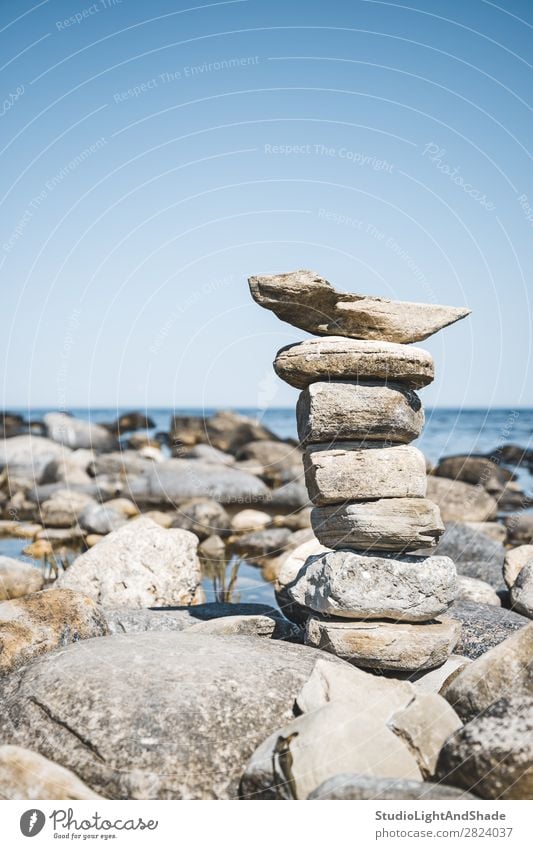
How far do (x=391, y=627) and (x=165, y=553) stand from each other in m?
4.31

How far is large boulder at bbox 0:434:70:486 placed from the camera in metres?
27.8

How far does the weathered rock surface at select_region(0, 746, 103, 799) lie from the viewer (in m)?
5.04

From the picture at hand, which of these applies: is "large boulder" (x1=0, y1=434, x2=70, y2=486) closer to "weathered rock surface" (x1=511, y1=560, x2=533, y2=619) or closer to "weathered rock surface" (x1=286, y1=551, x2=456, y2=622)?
"weathered rock surface" (x1=511, y1=560, x2=533, y2=619)

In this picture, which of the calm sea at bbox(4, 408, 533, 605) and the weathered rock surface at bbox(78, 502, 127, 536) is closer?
→ the calm sea at bbox(4, 408, 533, 605)

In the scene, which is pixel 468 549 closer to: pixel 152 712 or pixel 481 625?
pixel 481 625

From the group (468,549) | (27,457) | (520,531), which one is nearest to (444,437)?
(27,457)

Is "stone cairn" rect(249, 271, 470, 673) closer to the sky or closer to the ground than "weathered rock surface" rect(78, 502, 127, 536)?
closer to the sky

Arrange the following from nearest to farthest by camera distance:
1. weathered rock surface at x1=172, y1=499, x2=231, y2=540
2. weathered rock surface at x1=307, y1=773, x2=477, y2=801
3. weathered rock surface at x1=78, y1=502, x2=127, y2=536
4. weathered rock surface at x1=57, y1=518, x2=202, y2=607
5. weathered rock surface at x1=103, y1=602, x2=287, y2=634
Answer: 1. weathered rock surface at x1=307, y1=773, x2=477, y2=801
2. weathered rock surface at x1=103, y1=602, x2=287, y2=634
3. weathered rock surface at x1=57, y1=518, x2=202, y2=607
4. weathered rock surface at x1=78, y1=502, x2=127, y2=536
5. weathered rock surface at x1=172, y1=499, x2=231, y2=540

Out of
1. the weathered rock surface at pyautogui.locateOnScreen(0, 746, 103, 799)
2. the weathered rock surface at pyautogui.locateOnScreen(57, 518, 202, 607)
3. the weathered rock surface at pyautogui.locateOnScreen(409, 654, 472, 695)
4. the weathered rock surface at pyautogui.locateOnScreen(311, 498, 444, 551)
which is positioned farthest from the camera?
the weathered rock surface at pyautogui.locateOnScreen(57, 518, 202, 607)

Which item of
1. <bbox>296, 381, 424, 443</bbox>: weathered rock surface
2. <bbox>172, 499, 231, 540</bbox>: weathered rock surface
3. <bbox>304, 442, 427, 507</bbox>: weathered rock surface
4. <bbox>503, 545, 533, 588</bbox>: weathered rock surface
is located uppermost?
<bbox>296, 381, 424, 443</bbox>: weathered rock surface

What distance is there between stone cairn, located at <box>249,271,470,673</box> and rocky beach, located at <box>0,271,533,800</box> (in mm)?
21

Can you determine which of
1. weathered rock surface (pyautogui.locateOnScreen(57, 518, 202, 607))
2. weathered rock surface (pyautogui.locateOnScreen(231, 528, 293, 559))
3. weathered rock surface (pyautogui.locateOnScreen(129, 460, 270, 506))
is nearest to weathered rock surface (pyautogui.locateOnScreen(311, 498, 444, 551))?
weathered rock surface (pyautogui.locateOnScreen(57, 518, 202, 607))

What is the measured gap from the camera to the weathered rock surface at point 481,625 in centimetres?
841

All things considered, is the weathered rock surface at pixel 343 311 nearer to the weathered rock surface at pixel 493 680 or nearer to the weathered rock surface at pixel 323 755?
the weathered rock surface at pixel 493 680
